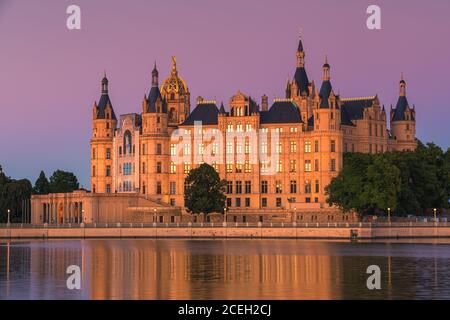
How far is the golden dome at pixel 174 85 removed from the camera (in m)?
178

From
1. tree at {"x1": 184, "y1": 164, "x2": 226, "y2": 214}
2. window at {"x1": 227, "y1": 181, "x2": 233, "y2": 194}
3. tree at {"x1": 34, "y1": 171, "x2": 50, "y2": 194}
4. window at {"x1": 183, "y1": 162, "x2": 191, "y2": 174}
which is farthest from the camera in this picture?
tree at {"x1": 34, "y1": 171, "x2": 50, "y2": 194}

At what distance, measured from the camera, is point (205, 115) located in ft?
552

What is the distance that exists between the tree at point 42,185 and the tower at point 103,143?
27.4ft

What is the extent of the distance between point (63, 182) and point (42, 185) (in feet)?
26.7

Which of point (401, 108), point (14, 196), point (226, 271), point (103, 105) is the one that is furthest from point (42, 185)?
point (226, 271)

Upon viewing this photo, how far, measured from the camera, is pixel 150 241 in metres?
139

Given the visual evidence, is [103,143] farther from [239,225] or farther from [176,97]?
[239,225]

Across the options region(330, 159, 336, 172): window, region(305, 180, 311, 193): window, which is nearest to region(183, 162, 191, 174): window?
region(305, 180, 311, 193): window

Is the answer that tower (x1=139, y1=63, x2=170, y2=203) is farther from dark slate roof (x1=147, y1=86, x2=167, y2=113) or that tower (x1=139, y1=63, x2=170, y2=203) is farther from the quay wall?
the quay wall

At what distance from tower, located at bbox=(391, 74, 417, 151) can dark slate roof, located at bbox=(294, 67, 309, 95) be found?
13.2 metres

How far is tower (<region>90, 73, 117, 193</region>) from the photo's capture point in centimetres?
17600
